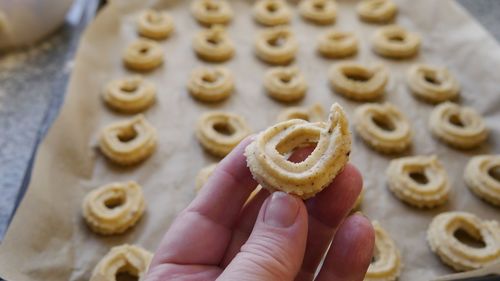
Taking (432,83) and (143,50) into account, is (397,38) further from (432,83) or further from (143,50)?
(143,50)

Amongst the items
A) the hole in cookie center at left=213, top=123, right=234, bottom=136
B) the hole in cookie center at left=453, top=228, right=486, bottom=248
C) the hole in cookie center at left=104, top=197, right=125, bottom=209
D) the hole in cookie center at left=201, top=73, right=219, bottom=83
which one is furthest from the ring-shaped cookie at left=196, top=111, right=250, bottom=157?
the hole in cookie center at left=453, top=228, right=486, bottom=248

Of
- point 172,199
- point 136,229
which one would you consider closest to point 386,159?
point 172,199

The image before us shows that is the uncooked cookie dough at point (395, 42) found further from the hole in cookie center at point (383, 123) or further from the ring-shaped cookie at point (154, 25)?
the ring-shaped cookie at point (154, 25)

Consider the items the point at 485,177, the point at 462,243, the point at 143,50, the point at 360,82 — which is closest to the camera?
the point at 462,243

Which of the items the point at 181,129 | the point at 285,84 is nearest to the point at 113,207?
the point at 181,129

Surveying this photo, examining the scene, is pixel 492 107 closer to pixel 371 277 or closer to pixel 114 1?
pixel 371 277

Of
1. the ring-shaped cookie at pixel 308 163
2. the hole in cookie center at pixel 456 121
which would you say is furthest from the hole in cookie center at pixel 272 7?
the ring-shaped cookie at pixel 308 163
